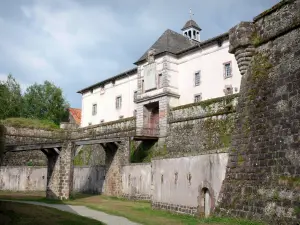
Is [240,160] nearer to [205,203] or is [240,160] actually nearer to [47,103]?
[205,203]

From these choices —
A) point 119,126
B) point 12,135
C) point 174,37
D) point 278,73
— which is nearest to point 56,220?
point 278,73

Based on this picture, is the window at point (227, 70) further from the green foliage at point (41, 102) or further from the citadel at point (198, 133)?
the green foliage at point (41, 102)

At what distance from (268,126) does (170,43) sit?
2067 centimetres

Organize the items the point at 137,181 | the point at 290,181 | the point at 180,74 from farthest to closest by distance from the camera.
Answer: the point at 180,74, the point at 137,181, the point at 290,181

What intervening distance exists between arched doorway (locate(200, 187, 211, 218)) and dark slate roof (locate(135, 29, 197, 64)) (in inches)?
719

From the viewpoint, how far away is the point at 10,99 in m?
46.7

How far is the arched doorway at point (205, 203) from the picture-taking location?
34.7 feet

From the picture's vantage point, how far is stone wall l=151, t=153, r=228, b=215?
10516 mm

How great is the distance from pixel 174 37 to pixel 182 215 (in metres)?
21.4

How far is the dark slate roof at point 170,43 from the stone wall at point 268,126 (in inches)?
685

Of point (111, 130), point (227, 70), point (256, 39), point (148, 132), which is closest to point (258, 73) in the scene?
point (256, 39)

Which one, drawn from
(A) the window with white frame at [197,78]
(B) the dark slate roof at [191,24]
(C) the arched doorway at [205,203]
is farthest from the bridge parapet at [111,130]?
(C) the arched doorway at [205,203]

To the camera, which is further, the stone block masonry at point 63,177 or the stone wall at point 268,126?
the stone block masonry at point 63,177

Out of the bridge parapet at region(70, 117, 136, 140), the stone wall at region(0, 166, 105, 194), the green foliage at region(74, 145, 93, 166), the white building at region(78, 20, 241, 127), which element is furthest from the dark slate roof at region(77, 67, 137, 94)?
the stone wall at region(0, 166, 105, 194)
